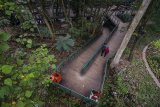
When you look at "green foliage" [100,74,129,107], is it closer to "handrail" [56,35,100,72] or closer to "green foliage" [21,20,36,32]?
"handrail" [56,35,100,72]

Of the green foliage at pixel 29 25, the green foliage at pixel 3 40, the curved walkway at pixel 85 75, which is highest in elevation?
the green foliage at pixel 3 40

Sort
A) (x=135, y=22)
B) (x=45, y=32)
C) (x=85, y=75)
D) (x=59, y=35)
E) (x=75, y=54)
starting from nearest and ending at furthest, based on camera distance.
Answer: (x=135, y=22) → (x=85, y=75) → (x=75, y=54) → (x=45, y=32) → (x=59, y=35)

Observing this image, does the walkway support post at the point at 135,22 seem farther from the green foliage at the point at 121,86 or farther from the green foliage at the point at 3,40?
the green foliage at the point at 3,40

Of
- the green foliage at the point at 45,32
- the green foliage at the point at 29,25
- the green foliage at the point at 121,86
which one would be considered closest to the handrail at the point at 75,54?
the green foliage at the point at 45,32

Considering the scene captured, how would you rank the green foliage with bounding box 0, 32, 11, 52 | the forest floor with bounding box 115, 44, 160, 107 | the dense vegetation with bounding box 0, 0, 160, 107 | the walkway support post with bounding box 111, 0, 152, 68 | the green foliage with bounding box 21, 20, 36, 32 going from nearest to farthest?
the green foliage with bounding box 0, 32, 11, 52, the walkway support post with bounding box 111, 0, 152, 68, the dense vegetation with bounding box 0, 0, 160, 107, the forest floor with bounding box 115, 44, 160, 107, the green foliage with bounding box 21, 20, 36, 32

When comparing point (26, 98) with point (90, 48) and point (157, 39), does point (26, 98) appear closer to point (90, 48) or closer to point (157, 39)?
point (90, 48)

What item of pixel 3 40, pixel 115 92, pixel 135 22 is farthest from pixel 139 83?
pixel 3 40

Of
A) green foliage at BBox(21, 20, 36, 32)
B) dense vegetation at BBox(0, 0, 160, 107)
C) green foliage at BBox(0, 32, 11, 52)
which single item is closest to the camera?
green foliage at BBox(0, 32, 11, 52)

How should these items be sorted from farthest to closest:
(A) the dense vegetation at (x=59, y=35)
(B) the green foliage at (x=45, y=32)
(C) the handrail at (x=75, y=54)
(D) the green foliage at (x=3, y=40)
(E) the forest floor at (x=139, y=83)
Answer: (B) the green foliage at (x=45, y=32)
(E) the forest floor at (x=139, y=83)
(C) the handrail at (x=75, y=54)
(A) the dense vegetation at (x=59, y=35)
(D) the green foliage at (x=3, y=40)

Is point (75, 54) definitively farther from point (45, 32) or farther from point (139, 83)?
point (139, 83)

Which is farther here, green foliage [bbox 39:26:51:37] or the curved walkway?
green foliage [bbox 39:26:51:37]

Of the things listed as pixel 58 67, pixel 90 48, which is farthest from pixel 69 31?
pixel 58 67

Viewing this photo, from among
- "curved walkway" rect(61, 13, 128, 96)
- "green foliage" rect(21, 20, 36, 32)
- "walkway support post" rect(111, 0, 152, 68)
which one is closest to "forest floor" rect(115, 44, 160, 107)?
"walkway support post" rect(111, 0, 152, 68)
